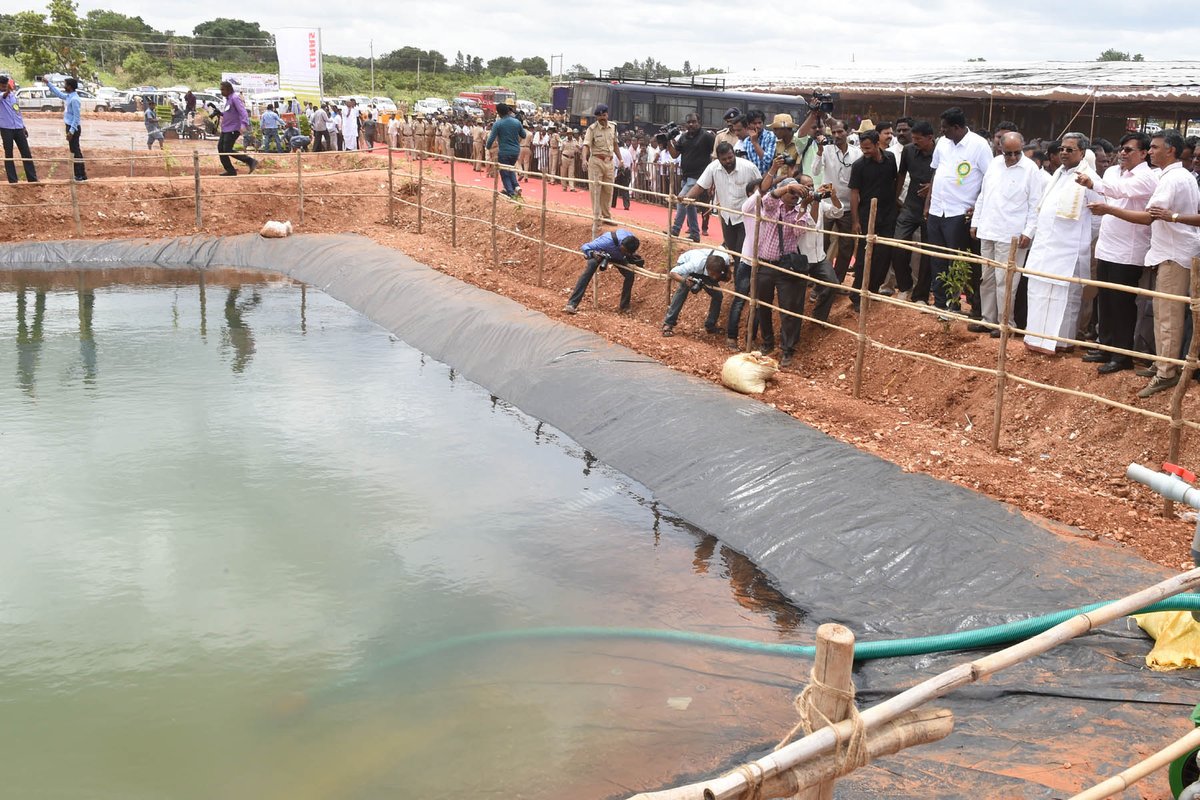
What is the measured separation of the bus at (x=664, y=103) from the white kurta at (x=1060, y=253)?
39.0 feet

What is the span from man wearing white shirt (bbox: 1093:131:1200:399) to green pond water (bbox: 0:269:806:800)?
2908 mm

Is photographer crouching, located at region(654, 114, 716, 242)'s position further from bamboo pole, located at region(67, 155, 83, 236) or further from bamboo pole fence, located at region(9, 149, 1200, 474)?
bamboo pole, located at region(67, 155, 83, 236)

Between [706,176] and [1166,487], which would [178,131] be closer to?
[706,176]

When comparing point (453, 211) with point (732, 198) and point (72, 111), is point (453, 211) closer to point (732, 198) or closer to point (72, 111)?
point (732, 198)

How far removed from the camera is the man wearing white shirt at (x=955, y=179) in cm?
779

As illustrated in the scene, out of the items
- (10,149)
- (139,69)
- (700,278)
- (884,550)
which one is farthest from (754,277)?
(139,69)

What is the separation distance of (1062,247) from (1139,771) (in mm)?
5055

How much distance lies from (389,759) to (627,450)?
3.35m

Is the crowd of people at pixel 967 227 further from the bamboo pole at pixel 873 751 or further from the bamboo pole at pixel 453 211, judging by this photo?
the bamboo pole at pixel 453 211

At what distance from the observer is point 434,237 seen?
575 inches

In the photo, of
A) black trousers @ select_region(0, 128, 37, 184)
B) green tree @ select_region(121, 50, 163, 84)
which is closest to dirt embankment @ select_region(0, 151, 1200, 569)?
black trousers @ select_region(0, 128, 37, 184)

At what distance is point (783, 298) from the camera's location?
844 centimetres

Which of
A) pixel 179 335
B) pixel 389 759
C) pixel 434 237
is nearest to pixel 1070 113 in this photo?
pixel 434 237

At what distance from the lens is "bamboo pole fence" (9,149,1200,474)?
5.85m
